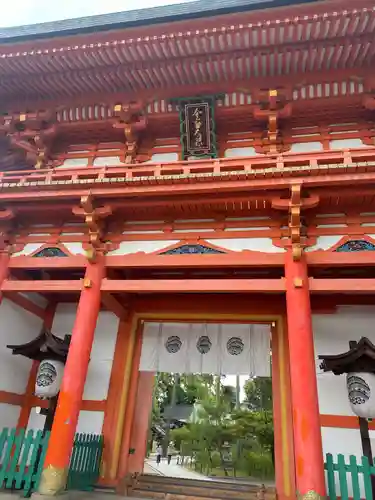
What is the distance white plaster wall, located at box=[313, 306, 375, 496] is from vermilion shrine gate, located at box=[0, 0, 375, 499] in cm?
3

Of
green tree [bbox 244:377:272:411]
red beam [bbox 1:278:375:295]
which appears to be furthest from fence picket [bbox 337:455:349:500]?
green tree [bbox 244:377:272:411]

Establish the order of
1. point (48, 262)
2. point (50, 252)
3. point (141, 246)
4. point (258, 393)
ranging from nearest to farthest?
1. point (141, 246)
2. point (48, 262)
3. point (50, 252)
4. point (258, 393)

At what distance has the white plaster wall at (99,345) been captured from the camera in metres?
7.59

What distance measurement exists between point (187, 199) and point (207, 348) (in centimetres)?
348

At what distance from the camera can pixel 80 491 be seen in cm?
609

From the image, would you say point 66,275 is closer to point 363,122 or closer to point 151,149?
point 151,149

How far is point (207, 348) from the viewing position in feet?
25.5

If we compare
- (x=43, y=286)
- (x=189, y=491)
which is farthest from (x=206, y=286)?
(x=189, y=491)

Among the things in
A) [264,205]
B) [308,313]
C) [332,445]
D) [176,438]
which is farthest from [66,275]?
[176,438]

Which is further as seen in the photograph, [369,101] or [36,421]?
[36,421]

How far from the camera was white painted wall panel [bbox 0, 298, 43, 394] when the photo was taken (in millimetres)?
7340

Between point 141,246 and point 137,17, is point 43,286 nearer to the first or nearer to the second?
point 141,246

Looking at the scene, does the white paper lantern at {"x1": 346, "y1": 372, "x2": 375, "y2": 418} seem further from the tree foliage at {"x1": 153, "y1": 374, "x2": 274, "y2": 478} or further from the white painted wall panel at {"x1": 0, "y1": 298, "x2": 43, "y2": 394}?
the tree foliage at {"x1": 153, "y1": 374, "x2": 274, "y2": 478}

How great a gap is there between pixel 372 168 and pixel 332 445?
15.8ft
